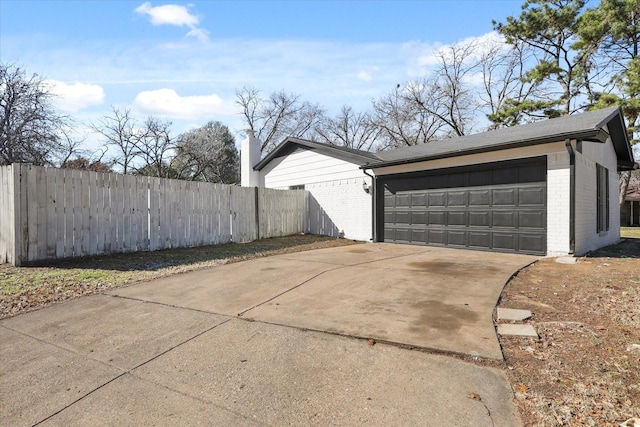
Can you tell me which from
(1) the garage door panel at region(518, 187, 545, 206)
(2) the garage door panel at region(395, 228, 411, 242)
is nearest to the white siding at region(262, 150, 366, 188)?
(2) the garage door panel at region(395, 228, 411, 242)

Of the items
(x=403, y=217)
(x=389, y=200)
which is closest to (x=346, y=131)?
(x=389, y=200)

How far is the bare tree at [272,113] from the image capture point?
3045cm

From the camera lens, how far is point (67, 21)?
711 cm

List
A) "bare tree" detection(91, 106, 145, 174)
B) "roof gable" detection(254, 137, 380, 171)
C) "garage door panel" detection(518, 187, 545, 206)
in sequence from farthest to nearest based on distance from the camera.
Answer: "bare tree" detection(91, 106, 145, 174)
"roof gable" detection(254, 137, 380, 171)
"garage door panel" detection(518, 187, 545, 206)

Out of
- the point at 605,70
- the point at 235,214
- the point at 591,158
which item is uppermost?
the point at 605,70

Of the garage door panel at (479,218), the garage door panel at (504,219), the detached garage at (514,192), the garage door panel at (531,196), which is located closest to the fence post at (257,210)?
the detached garage at (514,192)

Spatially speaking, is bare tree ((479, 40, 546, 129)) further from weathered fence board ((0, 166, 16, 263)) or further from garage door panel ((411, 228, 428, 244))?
weathered fence board ((0, 166, 16, 263))

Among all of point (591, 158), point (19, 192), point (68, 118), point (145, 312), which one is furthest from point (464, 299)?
point (68, 118)

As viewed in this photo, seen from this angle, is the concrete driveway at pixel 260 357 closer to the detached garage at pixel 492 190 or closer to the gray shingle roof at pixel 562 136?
the detached garage at pixel 492 190

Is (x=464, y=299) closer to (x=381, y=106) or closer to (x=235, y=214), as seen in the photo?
(x=235, y=214)

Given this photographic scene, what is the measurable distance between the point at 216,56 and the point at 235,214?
4.68 m

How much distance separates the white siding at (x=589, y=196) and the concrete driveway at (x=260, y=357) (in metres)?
4.13

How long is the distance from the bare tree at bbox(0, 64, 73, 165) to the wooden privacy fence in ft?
22.4

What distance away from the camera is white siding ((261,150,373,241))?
11312 mm
